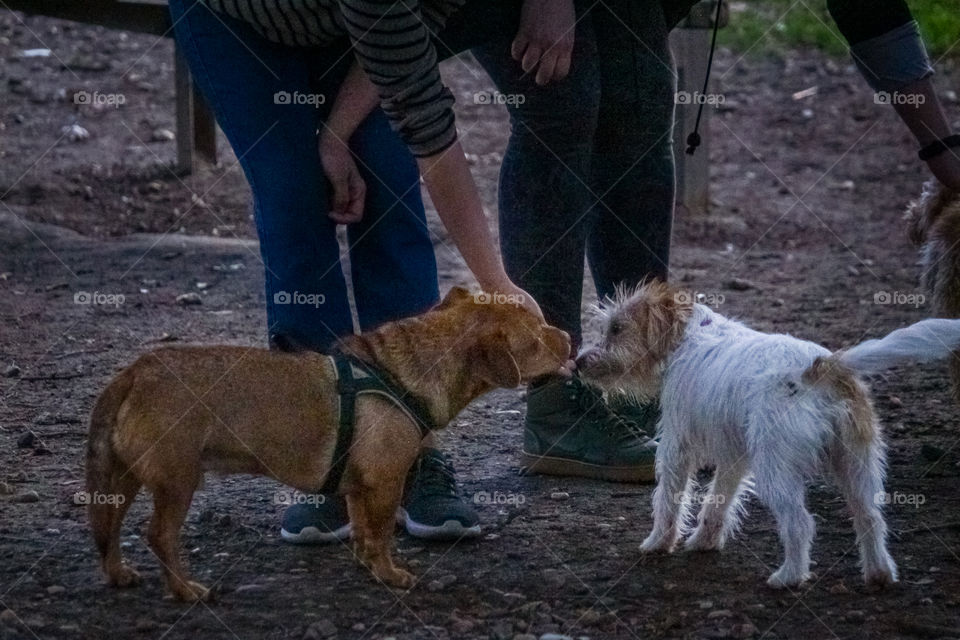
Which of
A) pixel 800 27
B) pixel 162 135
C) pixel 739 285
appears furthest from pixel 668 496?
pixel 800 27

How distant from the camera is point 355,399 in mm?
3371

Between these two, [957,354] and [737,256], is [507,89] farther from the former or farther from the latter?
[737,256]

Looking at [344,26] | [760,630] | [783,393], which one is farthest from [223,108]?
[760,630]

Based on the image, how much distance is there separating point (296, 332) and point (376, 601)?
77 cm

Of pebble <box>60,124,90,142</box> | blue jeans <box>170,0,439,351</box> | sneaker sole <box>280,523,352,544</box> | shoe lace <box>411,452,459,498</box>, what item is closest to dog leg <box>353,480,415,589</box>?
sneaker sole <box>280,523,352,544</box>

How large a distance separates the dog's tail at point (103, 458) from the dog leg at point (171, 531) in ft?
0.37

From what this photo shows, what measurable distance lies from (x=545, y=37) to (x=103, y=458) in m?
1.56

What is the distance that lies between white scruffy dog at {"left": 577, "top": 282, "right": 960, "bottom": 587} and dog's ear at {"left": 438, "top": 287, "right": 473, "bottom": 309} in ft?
1.42

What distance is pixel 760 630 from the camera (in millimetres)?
3137

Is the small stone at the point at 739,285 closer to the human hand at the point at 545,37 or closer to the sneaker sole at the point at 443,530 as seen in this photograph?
the human hand at the point at 545,37

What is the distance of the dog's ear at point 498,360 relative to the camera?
3441 millimetres

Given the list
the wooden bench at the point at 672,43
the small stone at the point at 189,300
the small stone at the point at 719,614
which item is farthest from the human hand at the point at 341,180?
the wooden bench at the point at 672,43

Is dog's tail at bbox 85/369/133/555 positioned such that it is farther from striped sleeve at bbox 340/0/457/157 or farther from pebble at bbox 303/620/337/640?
striped sleeve at bbox 340/0/457/157

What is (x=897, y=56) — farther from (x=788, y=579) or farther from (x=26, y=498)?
(x=26, y=498)
